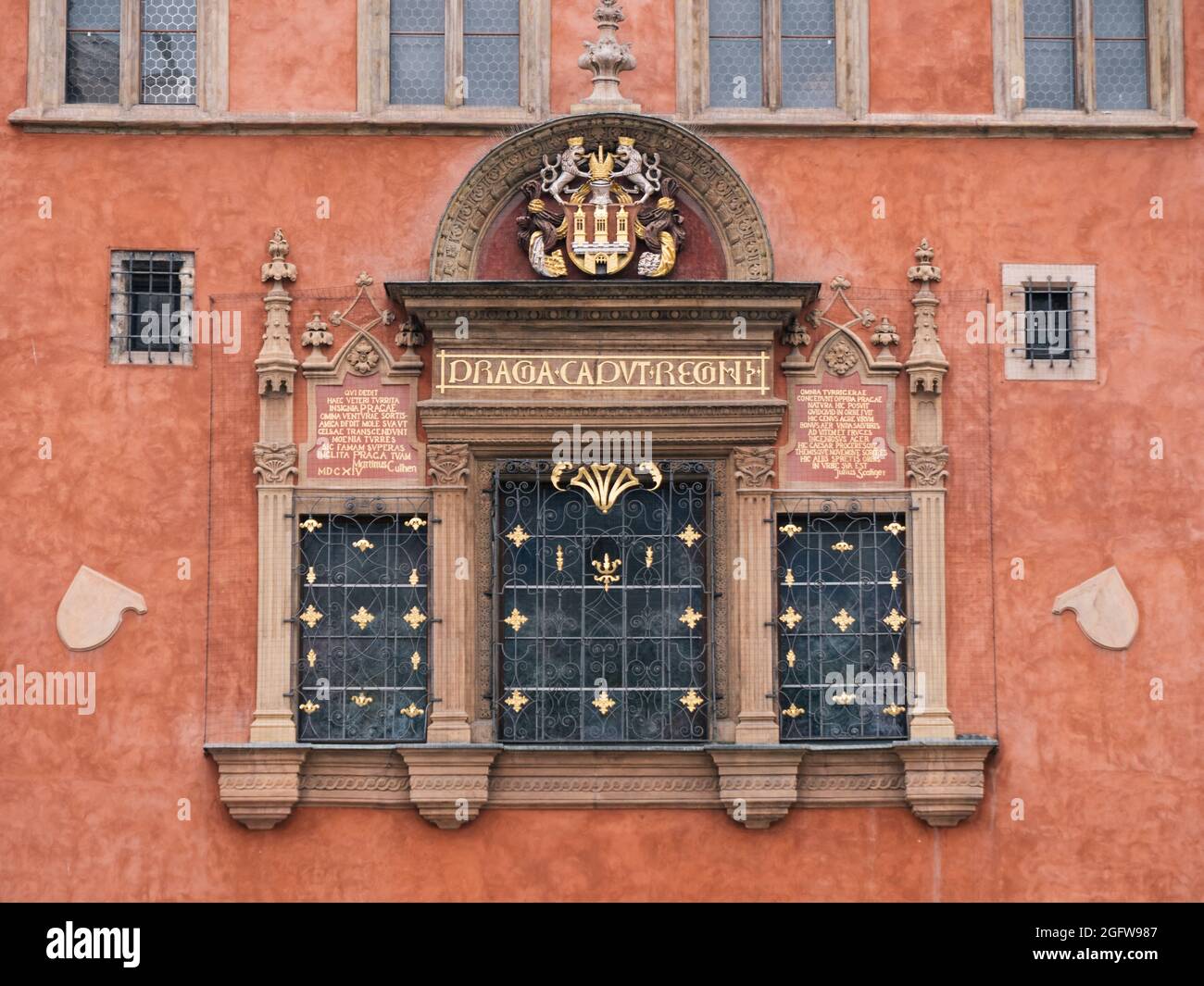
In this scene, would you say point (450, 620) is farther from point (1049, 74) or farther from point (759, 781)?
point (1049, 74)

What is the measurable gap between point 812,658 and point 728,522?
1.27 metres

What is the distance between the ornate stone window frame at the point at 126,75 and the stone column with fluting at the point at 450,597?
3.42 m

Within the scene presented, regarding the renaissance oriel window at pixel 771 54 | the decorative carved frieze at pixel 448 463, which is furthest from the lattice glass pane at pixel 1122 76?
the decorative carved frieze at pixel 448 463

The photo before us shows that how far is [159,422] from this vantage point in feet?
64.2

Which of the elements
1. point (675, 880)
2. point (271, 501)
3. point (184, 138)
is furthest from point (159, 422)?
point (675, 880)

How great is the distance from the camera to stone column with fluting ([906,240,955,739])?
1942 centimetres

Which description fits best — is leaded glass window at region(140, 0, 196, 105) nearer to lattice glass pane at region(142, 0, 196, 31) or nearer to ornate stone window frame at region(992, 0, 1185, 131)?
lattice glass pane at region(142, 0, 196, 31)

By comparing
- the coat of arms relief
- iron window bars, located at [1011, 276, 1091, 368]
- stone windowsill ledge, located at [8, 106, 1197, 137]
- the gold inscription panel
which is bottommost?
the gold inscription panel

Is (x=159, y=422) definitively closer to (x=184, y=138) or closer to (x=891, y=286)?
(x=184, y=138)

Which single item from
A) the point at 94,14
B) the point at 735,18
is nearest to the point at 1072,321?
the point at 735,18

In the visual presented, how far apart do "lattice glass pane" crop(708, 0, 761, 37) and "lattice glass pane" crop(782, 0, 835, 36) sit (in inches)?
9.0

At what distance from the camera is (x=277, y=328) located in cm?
1958

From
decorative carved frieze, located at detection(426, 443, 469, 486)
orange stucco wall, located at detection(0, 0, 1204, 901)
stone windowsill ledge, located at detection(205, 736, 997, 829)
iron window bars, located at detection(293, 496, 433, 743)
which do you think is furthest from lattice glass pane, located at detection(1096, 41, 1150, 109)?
iron window bars, located at detection(293, 496, 433, 743)

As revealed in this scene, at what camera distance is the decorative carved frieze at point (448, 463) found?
19.5 metres
